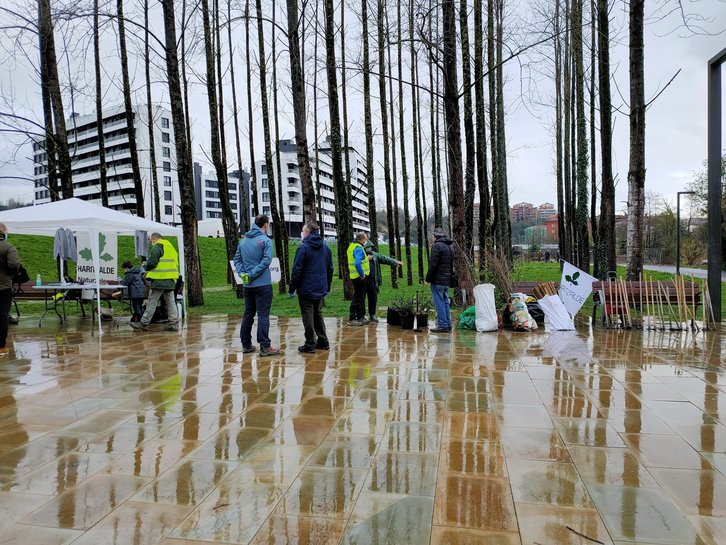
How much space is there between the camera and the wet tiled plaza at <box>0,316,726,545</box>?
2840 mm

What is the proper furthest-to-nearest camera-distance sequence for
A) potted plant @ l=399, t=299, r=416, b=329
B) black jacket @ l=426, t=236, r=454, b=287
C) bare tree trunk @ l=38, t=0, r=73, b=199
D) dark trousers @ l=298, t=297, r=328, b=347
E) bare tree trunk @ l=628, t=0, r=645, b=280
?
bare tree trunk @ l=38, t=0, r=73, b=199 → bare tree trunk @ l=628, t=0, r=645, b=280 → potted plant @ l=399, t=299, r=416, b=329 → black jacket @ l=426, t=236, r=454, b=287 → dark trousers @ l=298, t=297, r=328, b=347

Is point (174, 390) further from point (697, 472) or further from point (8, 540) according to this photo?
point (697, 472)

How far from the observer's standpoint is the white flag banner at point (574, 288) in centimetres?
983

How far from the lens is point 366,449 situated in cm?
395

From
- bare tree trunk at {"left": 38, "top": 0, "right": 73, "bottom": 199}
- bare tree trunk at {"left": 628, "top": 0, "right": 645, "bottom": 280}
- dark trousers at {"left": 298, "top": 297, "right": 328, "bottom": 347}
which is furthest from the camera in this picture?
bare tree trunk at {"left": 38, "top": 0, "right": 73, "bottom": 199}

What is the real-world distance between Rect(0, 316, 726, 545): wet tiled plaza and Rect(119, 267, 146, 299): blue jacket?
338cm

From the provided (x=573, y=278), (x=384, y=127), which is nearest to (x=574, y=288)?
(x=573, y=278)

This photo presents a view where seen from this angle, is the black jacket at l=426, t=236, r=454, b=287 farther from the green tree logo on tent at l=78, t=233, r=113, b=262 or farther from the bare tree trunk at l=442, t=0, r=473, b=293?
the green tree logo on tent at l=78, t=233, r=113, b=262

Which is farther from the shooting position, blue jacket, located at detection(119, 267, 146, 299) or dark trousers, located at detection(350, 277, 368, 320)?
blue jacket, located at detection(119, 267, 146, 299)

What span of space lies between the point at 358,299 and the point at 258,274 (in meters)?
3.32

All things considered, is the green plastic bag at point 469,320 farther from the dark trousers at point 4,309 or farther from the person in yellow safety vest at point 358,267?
the dark trousers at point 4,309

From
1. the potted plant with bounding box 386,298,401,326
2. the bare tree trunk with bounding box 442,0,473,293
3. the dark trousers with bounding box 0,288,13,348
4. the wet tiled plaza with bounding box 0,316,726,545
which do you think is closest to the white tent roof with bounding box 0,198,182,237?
the dark trousers with bounding box 0,288,13,348

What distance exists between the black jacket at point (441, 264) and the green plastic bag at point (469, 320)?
0.95 metres

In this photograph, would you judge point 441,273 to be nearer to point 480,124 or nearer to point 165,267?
point 165,267
